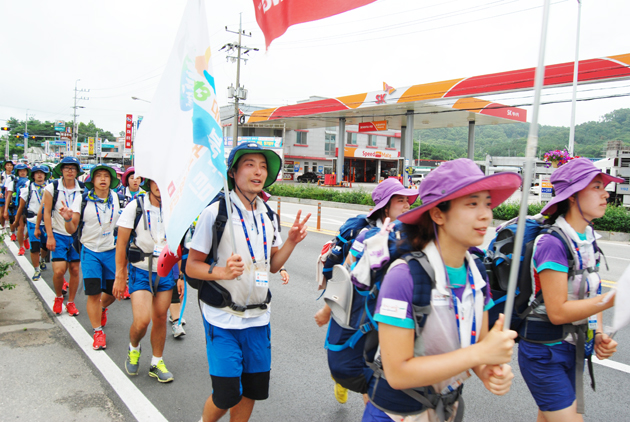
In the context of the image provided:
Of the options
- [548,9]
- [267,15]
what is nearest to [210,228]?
[267,15]

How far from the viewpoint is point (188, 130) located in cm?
249

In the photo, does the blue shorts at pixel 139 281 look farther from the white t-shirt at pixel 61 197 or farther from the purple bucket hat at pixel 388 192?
the white t-shirt at pixel 61 197

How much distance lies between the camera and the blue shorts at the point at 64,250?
18.0ft

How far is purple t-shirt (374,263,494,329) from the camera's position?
5.13 ft

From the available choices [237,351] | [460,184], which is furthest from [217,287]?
[460,184]

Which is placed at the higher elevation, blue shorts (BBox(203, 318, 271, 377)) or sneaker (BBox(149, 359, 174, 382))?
blue shorts (BBox(203, 318, 271, 377))

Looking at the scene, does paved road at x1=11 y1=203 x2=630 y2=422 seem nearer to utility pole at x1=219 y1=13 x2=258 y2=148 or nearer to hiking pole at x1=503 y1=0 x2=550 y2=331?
hiking pole at x1=503 y1=0 x2=550 y2=331

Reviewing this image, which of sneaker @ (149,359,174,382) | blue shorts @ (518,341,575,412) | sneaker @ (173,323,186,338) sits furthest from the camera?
sneaker @ (173,323,186,338)

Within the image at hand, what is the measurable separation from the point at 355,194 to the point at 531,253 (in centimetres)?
2239

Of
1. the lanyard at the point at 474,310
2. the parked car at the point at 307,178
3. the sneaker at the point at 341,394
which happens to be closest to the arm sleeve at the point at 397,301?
the lanyard at the point at 474,310

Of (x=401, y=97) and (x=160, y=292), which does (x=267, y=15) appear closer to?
(x=160, y=292)

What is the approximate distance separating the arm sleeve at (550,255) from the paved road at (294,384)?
1.69 m

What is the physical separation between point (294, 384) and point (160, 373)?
122cm

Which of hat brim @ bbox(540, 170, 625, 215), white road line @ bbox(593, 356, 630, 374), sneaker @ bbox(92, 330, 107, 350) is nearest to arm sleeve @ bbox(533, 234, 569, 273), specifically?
hat brim @ bbox(540, 170, 625, 215)
